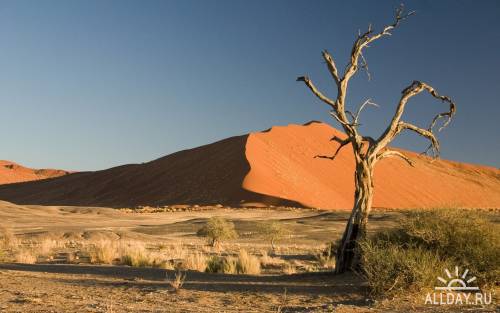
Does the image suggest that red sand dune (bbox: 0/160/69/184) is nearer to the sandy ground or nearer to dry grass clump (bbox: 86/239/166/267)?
dry grass clump (bbox: 86/239/166/267)

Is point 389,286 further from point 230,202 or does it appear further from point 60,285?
point 230,202

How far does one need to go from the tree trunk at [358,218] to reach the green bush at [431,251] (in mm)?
628

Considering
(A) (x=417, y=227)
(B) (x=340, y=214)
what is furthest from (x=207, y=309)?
(B) (x=340, y=214)

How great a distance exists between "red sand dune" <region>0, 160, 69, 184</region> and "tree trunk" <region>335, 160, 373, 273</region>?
448 ft

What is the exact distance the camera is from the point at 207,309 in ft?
30.0

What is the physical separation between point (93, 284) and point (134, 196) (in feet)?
210

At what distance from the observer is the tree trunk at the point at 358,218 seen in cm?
1262

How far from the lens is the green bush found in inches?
388

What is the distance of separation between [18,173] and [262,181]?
103006 millimetres

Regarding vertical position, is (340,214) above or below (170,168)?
below

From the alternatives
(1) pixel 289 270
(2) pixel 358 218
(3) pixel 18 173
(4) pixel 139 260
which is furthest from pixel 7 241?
(3) pixel 18 173

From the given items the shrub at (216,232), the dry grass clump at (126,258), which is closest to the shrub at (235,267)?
the dry grass clump at (126,258)

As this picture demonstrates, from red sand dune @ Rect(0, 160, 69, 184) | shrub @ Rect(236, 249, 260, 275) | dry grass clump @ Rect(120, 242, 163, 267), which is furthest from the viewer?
red sand dune @ Rect(0, 160, 69, 184)

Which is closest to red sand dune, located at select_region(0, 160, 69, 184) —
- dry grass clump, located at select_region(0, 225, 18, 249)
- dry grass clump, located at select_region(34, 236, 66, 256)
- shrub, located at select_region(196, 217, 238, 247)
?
dry grass clump, located at select_region(34, 236, 66, 256)
